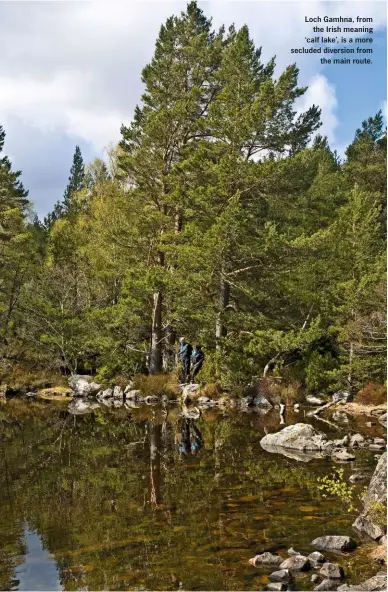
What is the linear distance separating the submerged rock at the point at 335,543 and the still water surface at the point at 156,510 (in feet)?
0.65

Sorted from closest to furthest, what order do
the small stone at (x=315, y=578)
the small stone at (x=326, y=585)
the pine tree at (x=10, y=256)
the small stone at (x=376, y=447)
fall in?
the small stone at (x=326, y=585)
the small stone at (x=315, y=578)
the small stone at (x=376, y=447)
the pine tree at (x=10, y=256)

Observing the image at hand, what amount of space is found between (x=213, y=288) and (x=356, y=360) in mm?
7458

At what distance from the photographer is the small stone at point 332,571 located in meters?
7.20

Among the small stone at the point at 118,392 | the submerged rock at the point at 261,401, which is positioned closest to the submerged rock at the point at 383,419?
the submerged rock at the point at 261,401

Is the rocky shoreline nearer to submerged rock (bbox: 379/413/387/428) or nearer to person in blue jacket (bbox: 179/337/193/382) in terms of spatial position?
submerged rock (bbox: 379/413/387/428)

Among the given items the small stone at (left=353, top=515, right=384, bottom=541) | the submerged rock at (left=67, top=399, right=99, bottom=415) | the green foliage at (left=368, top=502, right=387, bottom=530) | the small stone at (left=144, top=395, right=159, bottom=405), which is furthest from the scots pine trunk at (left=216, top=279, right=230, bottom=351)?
the green foliage at (left=368, top=502, right=387, bottom=530)

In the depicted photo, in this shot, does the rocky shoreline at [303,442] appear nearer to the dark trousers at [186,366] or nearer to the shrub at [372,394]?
the shrub at [372,394]

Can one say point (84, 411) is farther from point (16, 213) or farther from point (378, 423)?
point (16, 213)

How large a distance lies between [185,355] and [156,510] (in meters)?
18.7

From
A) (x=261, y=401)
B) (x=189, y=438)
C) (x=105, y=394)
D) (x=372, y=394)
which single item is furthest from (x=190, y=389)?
(x=189, y=438)

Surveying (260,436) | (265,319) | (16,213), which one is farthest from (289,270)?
(16,213)

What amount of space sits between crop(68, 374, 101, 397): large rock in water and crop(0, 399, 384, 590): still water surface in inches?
468

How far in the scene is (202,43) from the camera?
29656mm

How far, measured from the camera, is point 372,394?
928 inches
